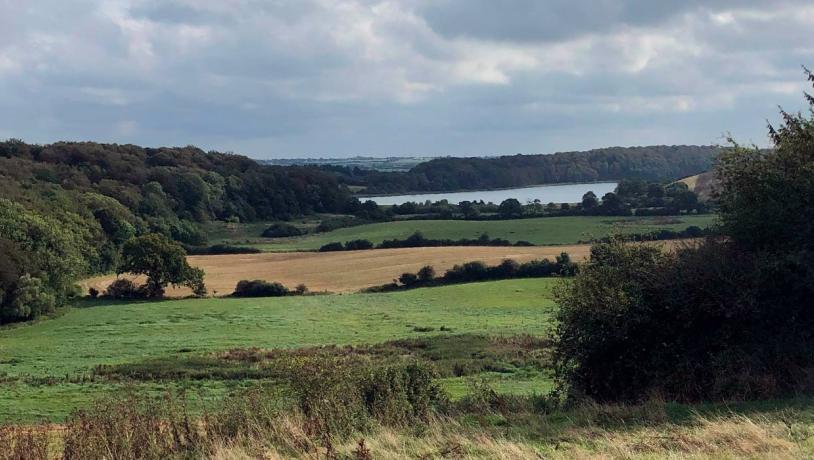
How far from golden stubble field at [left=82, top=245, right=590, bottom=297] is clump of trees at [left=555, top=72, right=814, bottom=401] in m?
48.3

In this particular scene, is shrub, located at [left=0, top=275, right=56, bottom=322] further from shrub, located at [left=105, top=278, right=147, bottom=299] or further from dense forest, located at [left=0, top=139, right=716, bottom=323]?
shrub, located at [left=105, top=278, right=147, bottom=299]

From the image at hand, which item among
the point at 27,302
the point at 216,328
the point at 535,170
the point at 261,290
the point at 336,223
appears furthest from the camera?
the point at 535,170

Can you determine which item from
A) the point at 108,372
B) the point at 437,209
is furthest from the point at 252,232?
the point at 108,372

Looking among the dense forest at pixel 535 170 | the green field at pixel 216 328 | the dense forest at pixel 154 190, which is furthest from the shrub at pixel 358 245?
the dense forest at pixel 535 170

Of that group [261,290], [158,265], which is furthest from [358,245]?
[158,265]

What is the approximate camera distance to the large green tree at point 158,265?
6322 cm

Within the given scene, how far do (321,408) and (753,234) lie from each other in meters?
10.4

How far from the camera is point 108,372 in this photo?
3119 centimetres

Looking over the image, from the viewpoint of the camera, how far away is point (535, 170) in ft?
570

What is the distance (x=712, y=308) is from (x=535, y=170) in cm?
16155

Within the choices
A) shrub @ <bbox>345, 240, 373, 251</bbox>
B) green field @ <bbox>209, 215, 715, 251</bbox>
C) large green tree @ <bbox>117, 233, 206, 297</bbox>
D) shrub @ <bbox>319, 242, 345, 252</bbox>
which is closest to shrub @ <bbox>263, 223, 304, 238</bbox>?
green field @ <bbox>209, 215, 715, 251</bbox>

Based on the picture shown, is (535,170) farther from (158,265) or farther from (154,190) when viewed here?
(158,265)

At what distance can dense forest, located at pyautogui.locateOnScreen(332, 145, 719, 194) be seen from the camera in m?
166

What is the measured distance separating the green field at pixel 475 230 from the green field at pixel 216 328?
70.2 feet
